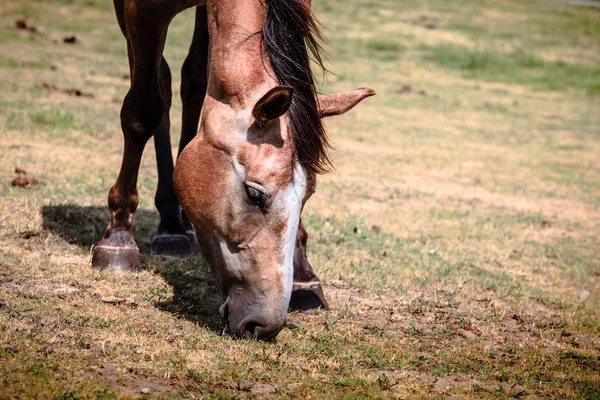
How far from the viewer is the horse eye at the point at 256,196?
3.52m

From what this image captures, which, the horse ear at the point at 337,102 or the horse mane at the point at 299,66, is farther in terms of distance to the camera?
the horse ear at the point at 337,102

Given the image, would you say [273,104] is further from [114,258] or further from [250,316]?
[114,258]

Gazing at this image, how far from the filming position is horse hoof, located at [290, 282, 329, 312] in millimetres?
4484

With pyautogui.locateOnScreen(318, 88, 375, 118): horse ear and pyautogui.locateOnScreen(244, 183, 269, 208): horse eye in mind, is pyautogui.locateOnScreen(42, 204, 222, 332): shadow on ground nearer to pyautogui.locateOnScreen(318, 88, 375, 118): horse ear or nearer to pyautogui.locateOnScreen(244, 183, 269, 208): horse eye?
pyautogui.locateOnScreen(244, 183, 269, 208): horse eye

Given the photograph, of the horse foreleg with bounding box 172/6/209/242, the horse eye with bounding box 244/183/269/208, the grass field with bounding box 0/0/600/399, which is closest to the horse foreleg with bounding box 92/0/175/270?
the grass field with bounding box 0/0/600/399

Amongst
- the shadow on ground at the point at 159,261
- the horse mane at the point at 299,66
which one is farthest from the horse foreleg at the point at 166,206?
the horse mane at the point at 299,66

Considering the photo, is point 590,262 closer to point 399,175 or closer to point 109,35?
point 399,175

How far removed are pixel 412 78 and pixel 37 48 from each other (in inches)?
300

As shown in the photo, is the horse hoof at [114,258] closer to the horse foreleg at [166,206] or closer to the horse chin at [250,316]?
the horse foreleg at [166,206]

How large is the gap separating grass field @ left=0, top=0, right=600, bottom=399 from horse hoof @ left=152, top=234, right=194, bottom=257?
0.11 metres

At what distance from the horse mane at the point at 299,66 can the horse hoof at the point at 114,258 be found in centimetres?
164

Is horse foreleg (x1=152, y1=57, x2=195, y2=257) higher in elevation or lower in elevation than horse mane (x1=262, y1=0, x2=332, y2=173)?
lower

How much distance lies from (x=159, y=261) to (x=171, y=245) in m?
0.24

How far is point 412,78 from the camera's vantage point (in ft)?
54.6
